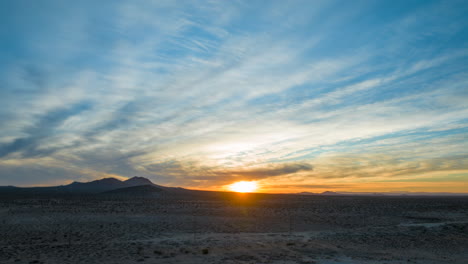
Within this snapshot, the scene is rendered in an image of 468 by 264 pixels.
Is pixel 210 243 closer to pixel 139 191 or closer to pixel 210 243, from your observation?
pixel 210 243

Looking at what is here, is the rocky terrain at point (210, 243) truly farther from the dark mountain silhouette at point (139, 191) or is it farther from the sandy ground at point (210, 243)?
the dark mountain silhouette at point (139, 191)

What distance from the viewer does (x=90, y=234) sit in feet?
71.5

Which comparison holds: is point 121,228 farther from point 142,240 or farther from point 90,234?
point 142,240

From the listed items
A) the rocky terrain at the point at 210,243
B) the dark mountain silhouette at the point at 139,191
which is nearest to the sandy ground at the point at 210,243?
the rocky terrain at the point at 210,243

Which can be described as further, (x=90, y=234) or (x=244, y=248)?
(x=90, y=234)

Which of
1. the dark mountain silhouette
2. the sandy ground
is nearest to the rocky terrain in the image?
the sandy ground

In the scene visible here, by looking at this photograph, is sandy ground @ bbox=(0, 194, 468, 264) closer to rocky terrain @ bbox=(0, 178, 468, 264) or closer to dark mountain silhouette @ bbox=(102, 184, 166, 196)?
rocky terrain @ bbox=(0, 178, 468, 264)

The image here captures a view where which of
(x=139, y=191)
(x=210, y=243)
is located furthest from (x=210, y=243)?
(x=139, y=191)

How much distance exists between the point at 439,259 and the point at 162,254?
14.1 m

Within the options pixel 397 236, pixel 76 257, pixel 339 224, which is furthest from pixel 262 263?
pixel 339 224

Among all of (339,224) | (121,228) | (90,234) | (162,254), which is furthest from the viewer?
(339,224)

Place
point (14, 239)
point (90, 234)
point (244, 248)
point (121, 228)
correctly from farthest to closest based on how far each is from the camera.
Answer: point (121, 228), point (90, 234), point (14, 239), point (244, 248)

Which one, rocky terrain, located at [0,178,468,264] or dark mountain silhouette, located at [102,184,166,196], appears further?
dark mountain silhouette, located at [102,184,166,196]

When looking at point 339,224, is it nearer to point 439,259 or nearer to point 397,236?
point 397,236
